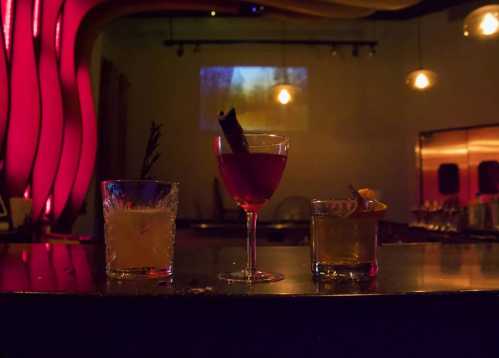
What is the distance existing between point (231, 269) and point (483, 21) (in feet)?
9.97

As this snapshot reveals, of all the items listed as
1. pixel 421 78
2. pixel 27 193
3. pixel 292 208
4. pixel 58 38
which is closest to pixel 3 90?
pixel 27 193

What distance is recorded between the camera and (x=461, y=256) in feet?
3.38

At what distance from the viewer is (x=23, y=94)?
277 centimetres

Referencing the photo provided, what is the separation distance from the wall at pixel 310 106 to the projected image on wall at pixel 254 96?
107mm

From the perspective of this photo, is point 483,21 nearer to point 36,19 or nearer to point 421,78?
point 421,78

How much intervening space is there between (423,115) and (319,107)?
1.34 m

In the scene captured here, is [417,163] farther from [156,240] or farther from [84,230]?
[156,240]

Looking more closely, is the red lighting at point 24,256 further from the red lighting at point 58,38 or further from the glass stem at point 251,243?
the red lighting at point 58,38

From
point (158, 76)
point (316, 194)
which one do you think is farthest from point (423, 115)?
point (158, 76)

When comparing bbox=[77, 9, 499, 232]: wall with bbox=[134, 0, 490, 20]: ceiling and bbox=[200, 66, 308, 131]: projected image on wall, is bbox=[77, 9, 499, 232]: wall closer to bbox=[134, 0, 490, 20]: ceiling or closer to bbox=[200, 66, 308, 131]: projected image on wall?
bbox=[200, 66, 308, 131]: projected image on wall

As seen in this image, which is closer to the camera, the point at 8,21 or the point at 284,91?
the point at 8,21

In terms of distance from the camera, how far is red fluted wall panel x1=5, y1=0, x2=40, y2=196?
2.74m

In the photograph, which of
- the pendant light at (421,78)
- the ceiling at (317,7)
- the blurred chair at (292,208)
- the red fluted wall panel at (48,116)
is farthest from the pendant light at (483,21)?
the blurred chair at (292,208)

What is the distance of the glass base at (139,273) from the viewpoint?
72cm
